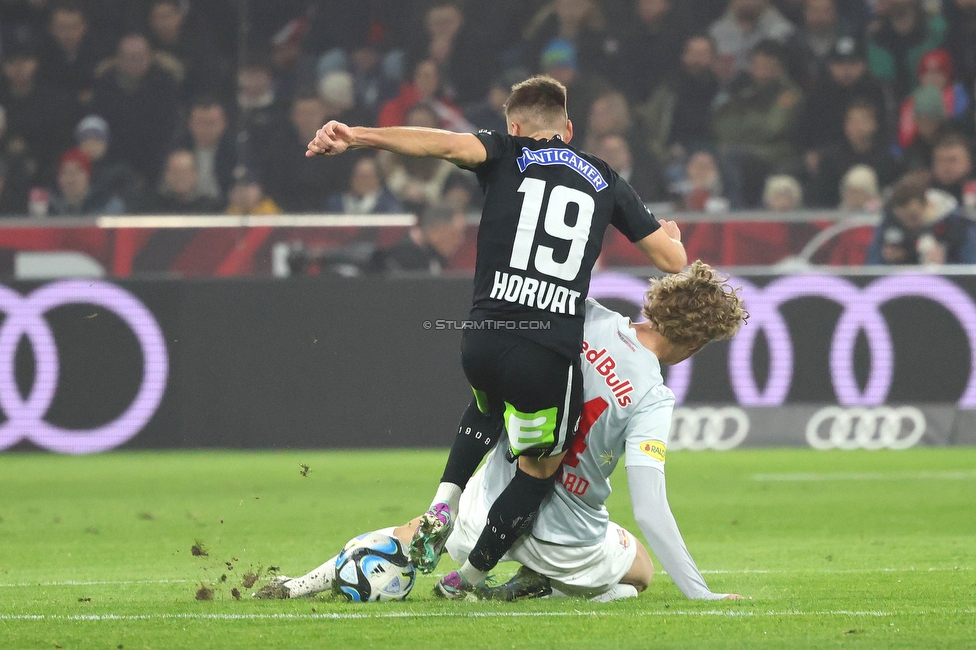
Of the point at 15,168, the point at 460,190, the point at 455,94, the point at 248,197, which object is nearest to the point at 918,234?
the point at 460,190

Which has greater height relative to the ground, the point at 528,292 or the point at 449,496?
the point at 528,292

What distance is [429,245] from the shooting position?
11891 millimetres

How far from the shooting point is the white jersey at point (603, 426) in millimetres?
4668

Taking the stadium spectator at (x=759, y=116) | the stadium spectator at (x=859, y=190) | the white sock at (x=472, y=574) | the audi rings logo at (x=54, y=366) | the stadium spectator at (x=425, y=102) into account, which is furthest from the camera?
the stadium spectator at (x=425, y=102)

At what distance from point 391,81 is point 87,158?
315 centimetres

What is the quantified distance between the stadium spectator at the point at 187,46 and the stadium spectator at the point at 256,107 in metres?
0.24

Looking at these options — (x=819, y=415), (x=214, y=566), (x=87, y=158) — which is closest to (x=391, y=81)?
(x=87, y=158)

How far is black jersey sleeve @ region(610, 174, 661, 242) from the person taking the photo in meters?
4.83

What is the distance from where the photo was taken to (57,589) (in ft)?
17.2

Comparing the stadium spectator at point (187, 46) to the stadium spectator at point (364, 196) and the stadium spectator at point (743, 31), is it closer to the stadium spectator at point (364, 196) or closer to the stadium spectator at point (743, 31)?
the stadium spectator at point (364, 196)

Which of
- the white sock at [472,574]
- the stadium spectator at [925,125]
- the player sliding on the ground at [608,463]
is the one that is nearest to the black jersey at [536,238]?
the player sliding on the ground at [608,463]

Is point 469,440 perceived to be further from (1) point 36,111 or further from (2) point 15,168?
(1) point 36,111

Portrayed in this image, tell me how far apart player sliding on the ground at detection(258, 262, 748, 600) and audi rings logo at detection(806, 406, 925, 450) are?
6.88 metres

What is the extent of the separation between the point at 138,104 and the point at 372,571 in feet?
33.4
